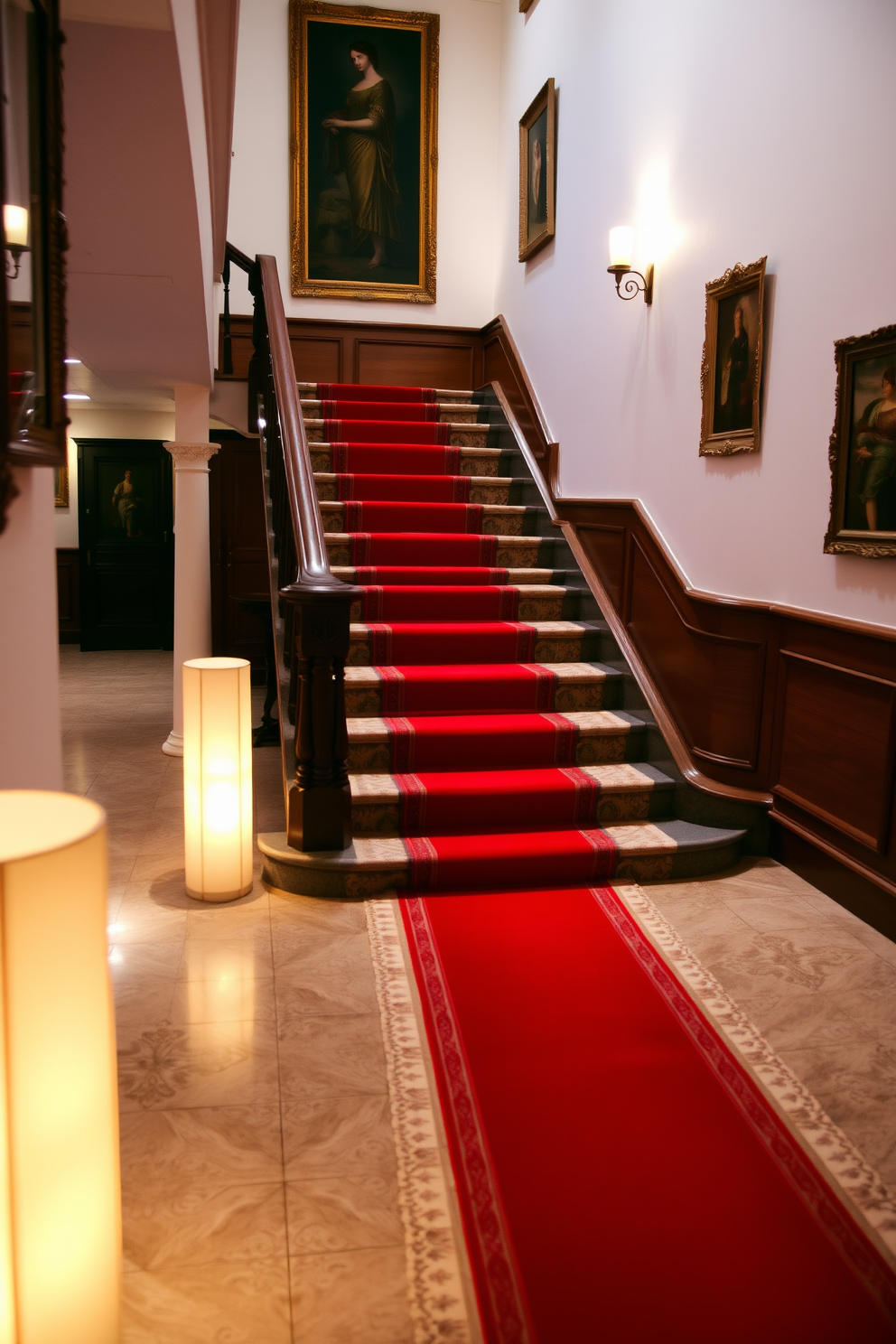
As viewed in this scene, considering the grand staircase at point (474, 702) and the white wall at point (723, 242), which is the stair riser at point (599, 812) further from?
the white wall at point (723, 242)

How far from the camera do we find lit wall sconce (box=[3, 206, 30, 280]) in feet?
4.30

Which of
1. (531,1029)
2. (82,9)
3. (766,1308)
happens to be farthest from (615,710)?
(82,9)

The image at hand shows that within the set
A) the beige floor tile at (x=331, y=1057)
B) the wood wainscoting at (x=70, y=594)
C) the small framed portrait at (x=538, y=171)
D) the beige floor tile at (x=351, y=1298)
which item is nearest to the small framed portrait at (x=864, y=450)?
the beige floor tile at (x=331, y=1057)

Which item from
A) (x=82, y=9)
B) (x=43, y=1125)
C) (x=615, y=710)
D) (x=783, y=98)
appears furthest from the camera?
(x=615, y=710)

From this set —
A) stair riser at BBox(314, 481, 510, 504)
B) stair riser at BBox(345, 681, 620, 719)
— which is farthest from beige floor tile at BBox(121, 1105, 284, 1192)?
stair riser at BBox(314, 481, 510, 504)

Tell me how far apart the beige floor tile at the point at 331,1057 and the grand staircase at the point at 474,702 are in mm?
882

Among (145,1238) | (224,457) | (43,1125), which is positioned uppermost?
(224,457)

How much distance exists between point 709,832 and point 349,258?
17.8 ft

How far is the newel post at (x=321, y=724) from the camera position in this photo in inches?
133

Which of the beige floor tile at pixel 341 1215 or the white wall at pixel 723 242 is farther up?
the white wall at pixel 723 242

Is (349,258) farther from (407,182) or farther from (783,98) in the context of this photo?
(783,98)

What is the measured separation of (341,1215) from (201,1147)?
365 mm

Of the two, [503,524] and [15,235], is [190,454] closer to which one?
[503,524]

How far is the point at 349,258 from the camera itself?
749cm
